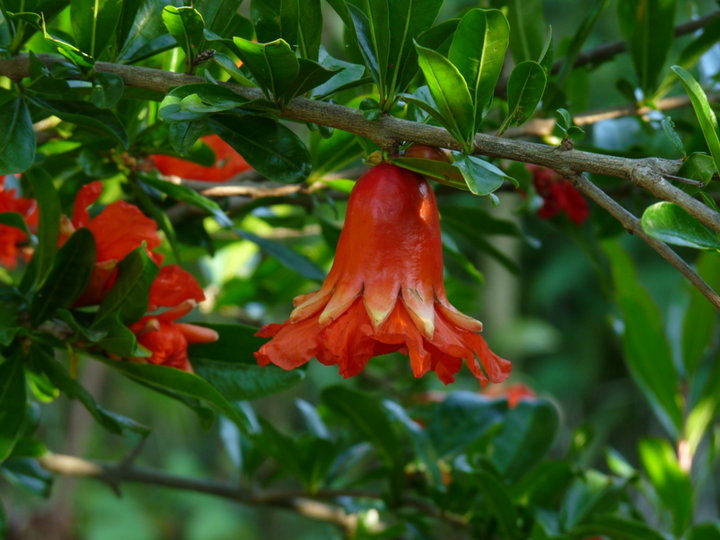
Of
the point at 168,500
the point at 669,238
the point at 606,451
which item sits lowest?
the point at 168,500

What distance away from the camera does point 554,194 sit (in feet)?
2.98

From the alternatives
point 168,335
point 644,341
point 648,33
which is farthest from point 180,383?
point 644,341

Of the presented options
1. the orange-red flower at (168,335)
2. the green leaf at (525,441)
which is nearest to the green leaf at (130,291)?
the orange-red flower at (168,335)

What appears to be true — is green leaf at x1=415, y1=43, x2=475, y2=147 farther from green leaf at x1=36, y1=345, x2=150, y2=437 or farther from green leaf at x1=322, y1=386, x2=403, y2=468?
green leaf at x1=322, y1=386, x2=403, y2=468

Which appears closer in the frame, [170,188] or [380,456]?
[170,188]

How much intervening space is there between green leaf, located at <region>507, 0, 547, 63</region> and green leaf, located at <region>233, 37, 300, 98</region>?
377mm

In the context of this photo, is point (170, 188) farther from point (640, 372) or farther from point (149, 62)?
point (640, 372)

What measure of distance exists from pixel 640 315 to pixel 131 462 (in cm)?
61

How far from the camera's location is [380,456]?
0.97 meters

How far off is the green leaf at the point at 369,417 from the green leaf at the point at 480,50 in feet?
1.45

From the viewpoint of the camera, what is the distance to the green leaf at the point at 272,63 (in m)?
0.50

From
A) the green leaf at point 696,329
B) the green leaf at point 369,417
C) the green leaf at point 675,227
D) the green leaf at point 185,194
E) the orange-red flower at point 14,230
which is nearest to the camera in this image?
the green leaf at point 675,227

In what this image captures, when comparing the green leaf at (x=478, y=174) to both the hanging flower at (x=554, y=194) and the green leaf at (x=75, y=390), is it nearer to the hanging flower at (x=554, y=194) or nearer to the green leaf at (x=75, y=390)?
the green leaf at (x=75, y=390)

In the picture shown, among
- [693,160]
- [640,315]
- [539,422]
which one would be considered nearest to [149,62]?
[693,160]
